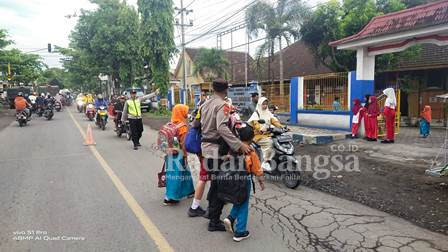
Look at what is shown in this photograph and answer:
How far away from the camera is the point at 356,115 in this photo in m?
11.2

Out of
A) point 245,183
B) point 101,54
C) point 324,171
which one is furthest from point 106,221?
point 101,54

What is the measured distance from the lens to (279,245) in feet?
12.8

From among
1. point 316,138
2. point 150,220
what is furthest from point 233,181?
point 316,138

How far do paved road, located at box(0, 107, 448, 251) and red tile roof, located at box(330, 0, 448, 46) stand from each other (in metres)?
6.46

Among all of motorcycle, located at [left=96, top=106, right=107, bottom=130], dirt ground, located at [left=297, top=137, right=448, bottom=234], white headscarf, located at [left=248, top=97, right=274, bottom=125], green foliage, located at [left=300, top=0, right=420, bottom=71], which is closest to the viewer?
dirt ground, located at [left=297, top=137, right=448, bottom=234]

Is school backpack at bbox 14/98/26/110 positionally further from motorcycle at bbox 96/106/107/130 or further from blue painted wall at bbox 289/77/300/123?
blue painted wall at bbox 289/77/300/123

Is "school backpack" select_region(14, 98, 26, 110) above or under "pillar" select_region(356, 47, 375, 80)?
under

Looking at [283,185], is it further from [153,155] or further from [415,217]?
[153,155]

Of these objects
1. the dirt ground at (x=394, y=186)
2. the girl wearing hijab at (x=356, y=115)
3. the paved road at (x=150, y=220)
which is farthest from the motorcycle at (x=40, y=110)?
the dirt ground at (x=394, y=186)

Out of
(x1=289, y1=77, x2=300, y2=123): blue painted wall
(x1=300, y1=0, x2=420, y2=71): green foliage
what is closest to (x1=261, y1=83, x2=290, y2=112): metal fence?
(x1=289, y1=77, x2=300, y2=123): blue painted wall

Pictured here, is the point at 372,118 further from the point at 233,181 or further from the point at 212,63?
the point at 212,63

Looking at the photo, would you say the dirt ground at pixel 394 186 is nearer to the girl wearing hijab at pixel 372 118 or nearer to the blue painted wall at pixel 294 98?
the girl wearing hijab at pixel 372 118

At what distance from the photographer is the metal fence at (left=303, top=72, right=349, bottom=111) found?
12305 mm

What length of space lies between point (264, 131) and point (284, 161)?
2.16 feet
